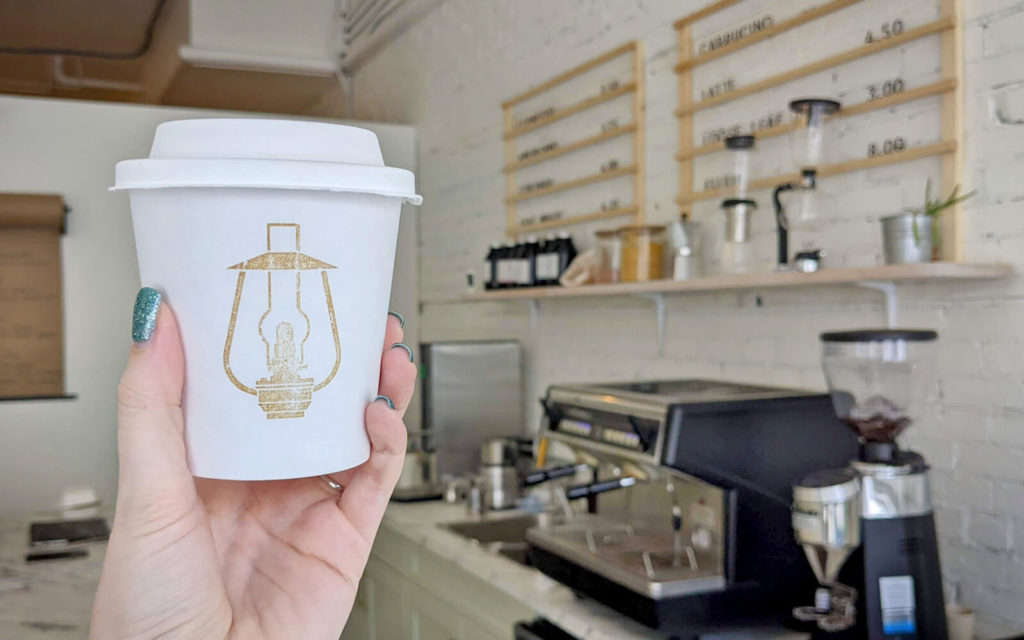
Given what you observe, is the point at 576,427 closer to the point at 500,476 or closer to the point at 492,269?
the point at 500,476

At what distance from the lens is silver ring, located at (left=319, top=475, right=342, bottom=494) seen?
0.95 metres

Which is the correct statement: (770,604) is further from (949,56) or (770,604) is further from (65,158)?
(65,158)

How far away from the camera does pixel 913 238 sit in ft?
6.39

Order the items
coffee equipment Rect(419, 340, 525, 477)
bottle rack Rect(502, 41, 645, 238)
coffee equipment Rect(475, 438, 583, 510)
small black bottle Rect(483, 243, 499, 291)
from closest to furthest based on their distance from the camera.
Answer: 1. bottle rack Rect(502, 41, 645, 238)
2. coffee equipment Rect(475, 438, 583, 510)
3. small black bottle Rect(483, 243, 499, 291)
4. coffee equipment Rect(419, 340, 525, 477)

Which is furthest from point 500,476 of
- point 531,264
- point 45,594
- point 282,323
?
point 282,323

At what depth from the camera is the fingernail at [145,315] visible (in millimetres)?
757

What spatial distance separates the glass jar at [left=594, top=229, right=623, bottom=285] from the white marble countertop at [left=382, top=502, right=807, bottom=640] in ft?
3.04

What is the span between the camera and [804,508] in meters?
1.71

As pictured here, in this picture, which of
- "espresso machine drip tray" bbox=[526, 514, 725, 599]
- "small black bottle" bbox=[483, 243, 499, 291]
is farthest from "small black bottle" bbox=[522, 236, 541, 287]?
"espresso machine drip tray" bbox=[526, 514, 725, 599]

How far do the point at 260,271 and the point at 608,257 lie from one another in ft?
7.51

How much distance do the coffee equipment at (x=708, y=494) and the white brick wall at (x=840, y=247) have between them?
290mm

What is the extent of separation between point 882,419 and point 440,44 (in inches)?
133

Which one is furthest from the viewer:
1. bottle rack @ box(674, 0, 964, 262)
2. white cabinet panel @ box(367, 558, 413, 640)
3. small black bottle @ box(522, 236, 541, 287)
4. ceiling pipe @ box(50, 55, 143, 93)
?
ceiling pipe @ box(50, 55, 143, 93)

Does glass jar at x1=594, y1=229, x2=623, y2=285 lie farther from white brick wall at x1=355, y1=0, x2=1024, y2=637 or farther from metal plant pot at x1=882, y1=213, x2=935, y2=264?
metal plant pot at x1=882, y1=213, x2=935, y2=264
